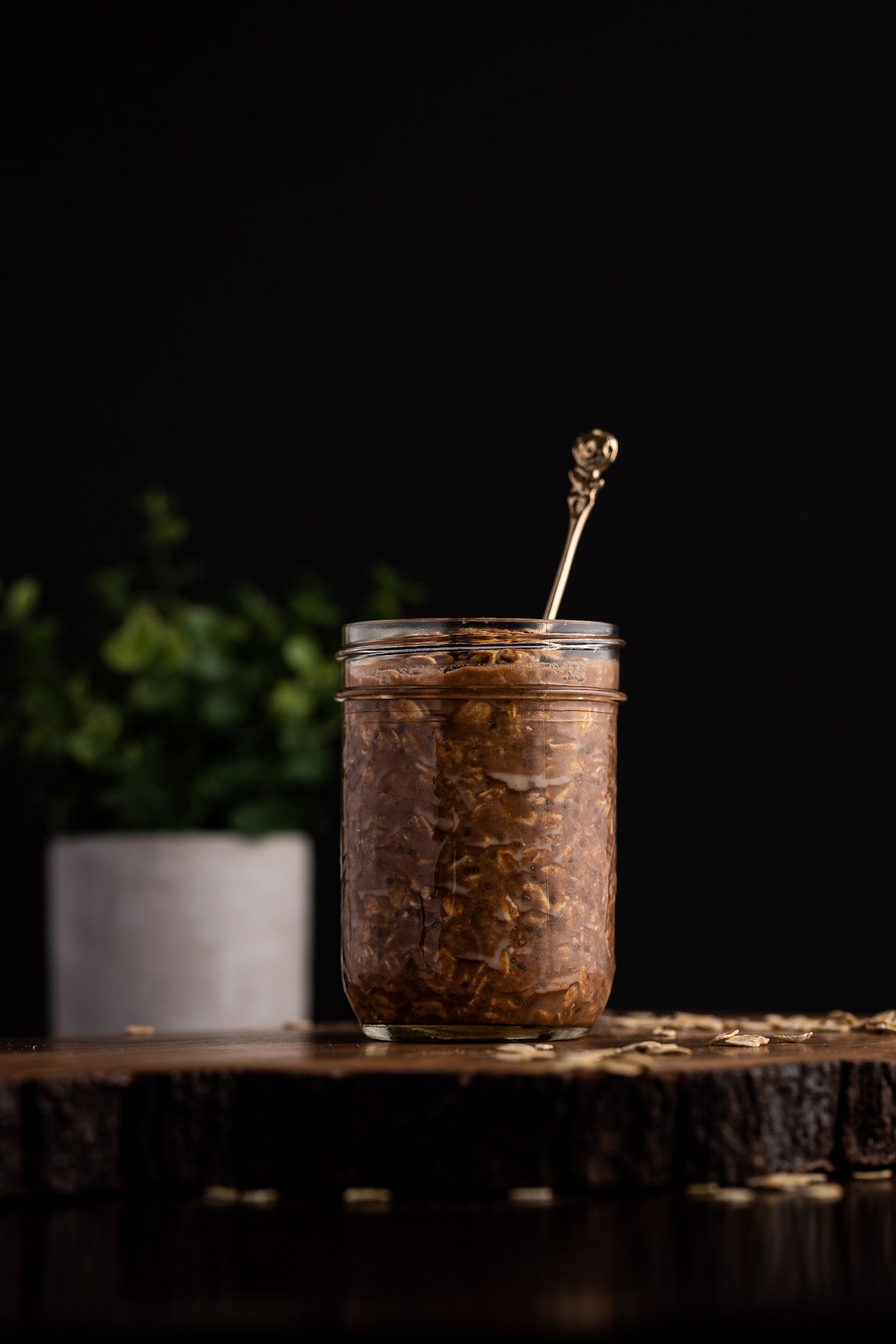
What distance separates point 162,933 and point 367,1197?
4.32 ft

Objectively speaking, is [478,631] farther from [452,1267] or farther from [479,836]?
[452,1267]

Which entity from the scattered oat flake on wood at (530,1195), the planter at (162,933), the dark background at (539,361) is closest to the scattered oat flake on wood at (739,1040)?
the scattered oat flake on wood at (530,1195)

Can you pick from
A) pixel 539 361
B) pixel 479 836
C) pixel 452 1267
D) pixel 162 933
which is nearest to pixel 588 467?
pixel 479 836

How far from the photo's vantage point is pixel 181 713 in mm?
2357

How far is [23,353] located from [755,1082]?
7.41ft

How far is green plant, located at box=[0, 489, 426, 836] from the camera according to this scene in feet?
7.62

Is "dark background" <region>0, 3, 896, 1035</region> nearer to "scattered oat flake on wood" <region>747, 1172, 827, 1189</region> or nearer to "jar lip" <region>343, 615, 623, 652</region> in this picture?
"jar lip" <region>343, 615, 623, 652</region>

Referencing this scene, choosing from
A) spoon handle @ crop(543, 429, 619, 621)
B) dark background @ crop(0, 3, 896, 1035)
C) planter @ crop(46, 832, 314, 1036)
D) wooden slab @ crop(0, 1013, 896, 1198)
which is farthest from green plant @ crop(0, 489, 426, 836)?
wooden slab @ crop(0, 1013, 896, 1198)

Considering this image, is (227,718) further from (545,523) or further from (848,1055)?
(848,1055)

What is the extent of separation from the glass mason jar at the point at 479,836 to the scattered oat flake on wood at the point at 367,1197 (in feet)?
0.66

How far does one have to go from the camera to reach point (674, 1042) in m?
1.21

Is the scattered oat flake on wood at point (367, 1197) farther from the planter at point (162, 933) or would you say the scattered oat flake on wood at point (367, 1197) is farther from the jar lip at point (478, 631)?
the planter at point (162, 933)

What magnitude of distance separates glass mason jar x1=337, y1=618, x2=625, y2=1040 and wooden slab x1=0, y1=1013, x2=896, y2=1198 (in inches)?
5.1

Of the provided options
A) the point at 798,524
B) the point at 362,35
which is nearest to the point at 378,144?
the point at 362,35
